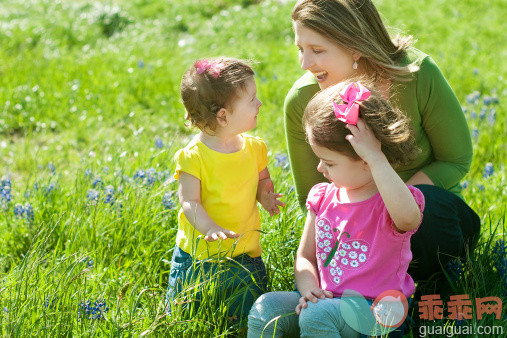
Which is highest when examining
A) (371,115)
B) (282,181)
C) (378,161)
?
(371,115)

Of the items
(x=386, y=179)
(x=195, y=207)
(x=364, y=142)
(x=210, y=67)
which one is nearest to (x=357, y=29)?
(x=210, y=67)

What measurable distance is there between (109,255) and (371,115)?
56.9 inches

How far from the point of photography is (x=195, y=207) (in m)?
2.53

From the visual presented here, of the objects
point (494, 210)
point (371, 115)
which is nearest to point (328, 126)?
point (371, 115)

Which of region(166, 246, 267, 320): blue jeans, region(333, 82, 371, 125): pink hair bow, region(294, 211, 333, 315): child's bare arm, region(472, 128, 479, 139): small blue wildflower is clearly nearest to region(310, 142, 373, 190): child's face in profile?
region(333, 82, 371, 125): pink hair bow

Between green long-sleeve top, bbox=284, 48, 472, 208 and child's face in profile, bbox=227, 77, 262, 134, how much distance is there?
41 cm

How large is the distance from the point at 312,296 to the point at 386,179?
482mm

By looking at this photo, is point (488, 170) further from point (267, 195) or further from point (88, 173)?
point (88, 173)

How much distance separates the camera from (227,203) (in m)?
2.64

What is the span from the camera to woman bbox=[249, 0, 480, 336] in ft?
8.90

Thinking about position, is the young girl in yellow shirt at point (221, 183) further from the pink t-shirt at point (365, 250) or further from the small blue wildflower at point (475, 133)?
the small blue wildflower at point (475, 133)

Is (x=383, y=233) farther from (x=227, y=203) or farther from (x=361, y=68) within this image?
(x=361, y=68)

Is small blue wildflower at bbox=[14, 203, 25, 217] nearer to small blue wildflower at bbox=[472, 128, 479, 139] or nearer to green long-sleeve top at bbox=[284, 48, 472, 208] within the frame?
green long-sleeve top at bbox=[284, 48, 472, 208]

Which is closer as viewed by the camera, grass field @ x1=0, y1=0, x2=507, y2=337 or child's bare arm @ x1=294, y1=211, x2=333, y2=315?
child's bare arm @ x1=294, y1=211, x2=333, y2=315
